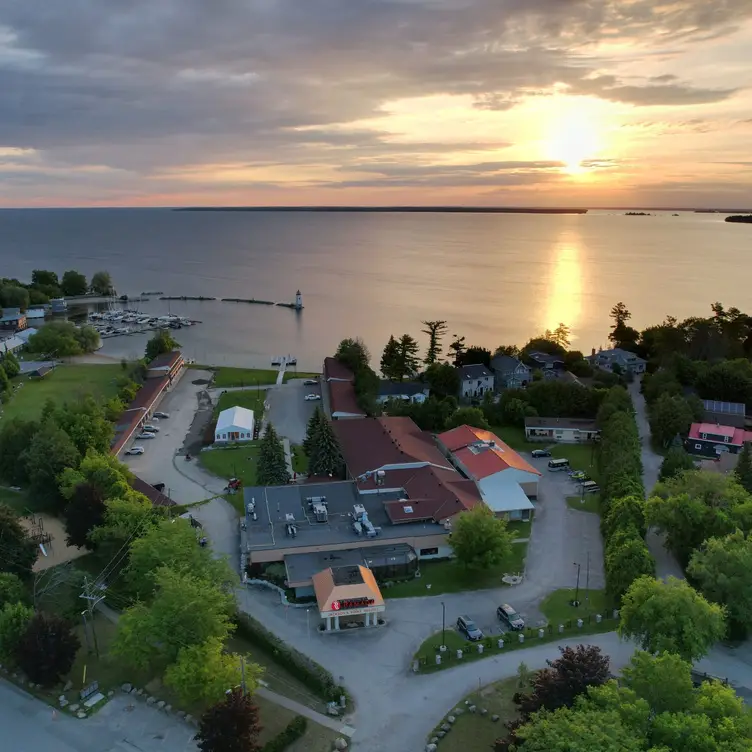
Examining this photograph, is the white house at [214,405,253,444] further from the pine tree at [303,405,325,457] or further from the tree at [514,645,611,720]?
the tree at [514,645,611,720]

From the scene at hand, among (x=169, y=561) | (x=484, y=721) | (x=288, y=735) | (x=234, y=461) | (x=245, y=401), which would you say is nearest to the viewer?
(x=288, y=735)

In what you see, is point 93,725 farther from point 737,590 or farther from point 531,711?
point 737,590

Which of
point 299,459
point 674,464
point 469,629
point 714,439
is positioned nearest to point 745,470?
point 674,464

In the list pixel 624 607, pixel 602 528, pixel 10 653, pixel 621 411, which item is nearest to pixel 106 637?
pixel 10 653

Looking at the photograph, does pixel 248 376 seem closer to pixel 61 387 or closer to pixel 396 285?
pixel 61 387

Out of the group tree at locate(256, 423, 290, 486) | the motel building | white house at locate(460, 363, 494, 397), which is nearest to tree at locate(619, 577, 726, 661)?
the motel building

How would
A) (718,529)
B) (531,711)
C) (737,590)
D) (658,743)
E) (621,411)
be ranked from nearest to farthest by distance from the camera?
(658,743), (531,711), (737,590), (718,529), (621,411)

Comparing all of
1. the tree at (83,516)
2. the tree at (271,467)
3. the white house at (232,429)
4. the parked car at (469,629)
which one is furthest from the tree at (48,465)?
the parked car at (469,629)
